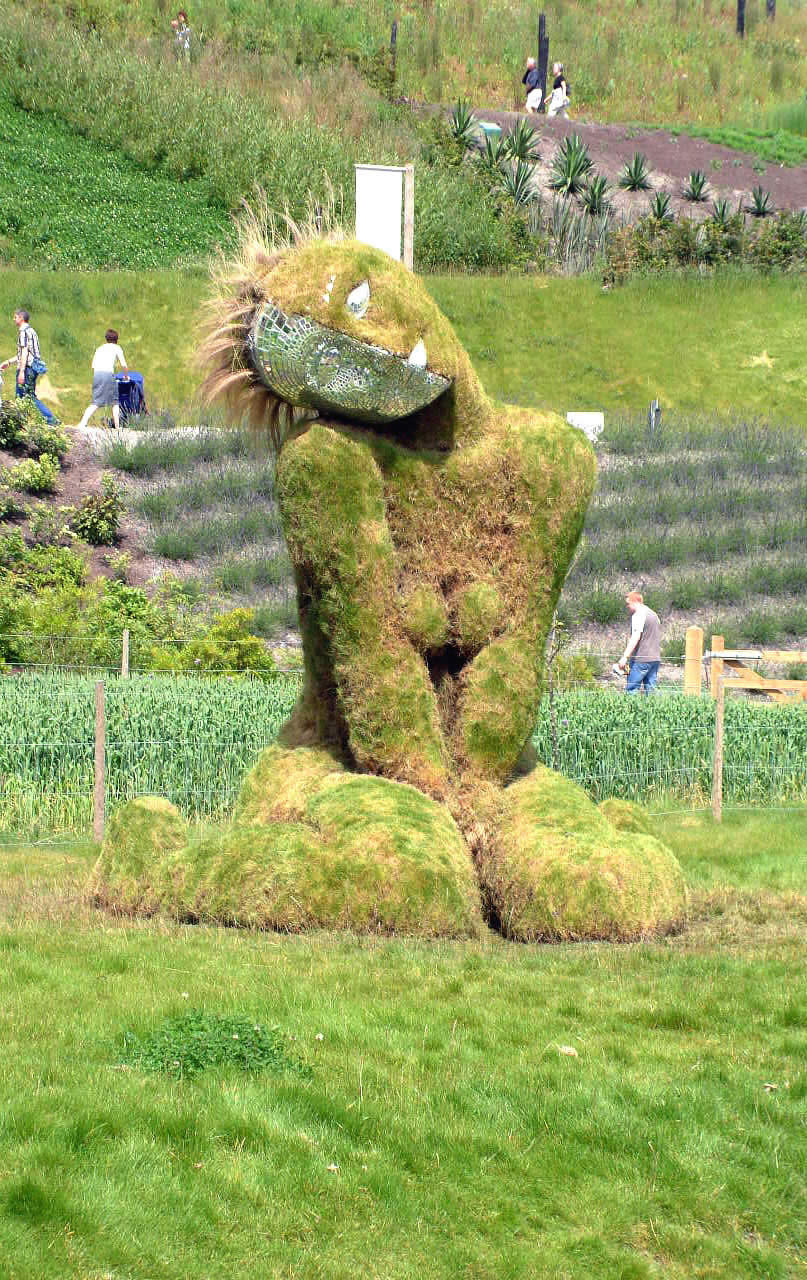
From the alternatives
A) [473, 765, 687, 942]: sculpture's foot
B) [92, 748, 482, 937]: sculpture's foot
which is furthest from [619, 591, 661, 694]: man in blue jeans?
[92, 748, 482, 937]: sculpture's foot

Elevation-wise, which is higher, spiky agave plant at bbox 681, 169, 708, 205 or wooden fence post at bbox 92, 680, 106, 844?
spiky agave plant at bbox 681, 169, 708, 205

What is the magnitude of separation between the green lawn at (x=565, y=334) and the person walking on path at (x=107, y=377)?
9.92 ft

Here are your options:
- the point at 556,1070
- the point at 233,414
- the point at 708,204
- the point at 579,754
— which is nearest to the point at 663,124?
the point at 708,204

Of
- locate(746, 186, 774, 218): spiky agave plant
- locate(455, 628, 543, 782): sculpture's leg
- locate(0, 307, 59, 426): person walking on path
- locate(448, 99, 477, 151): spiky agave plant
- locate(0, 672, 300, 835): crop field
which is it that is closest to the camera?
locate(455, 628, 543, 782): sculpture's leg

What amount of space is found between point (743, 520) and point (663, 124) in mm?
25204

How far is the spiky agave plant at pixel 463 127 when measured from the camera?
120 ft

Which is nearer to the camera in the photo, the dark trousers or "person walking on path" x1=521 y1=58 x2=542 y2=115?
the dark trousers

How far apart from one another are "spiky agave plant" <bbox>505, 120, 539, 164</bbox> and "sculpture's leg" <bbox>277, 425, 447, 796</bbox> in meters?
31.4

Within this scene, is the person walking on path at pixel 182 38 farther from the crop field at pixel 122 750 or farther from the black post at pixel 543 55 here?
the crop field at pixel 122 750

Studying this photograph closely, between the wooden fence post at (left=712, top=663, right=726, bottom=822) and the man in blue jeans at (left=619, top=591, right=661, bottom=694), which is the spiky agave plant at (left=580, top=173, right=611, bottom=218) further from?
the wooden fence post at (left=712, top=663, right=726, bottom=822)

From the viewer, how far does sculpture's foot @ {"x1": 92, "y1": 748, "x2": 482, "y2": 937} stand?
6375mm

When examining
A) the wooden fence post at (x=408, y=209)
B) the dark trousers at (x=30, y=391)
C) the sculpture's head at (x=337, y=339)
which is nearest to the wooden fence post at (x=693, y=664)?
the wooden fence post at (x=408, y=209)

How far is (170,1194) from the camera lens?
3.90 metres

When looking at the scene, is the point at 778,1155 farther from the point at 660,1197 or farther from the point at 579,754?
the point at 579,754
